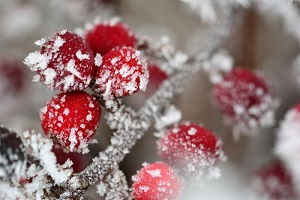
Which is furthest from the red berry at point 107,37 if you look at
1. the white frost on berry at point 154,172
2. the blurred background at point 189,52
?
the blurred background at point 189,52

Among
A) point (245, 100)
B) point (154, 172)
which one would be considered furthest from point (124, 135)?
point (245, 100)

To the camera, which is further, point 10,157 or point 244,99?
point 244,99

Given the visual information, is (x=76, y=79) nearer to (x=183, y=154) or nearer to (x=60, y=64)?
(x=60, y=64)

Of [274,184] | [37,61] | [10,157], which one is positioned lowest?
[10,157]

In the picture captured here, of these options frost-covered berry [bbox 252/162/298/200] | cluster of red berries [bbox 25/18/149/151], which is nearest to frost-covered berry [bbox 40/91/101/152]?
cluster of red berries [bbox 25/18/149/151]

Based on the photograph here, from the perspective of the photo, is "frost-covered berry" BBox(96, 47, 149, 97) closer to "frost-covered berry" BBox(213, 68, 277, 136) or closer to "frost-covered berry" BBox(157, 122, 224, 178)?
"frost-covered berry" BBox(157, 122, 224, 178)


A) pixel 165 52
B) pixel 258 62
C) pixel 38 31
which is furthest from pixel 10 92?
pixel 258 62
